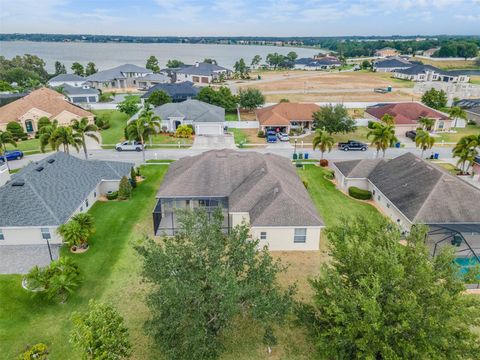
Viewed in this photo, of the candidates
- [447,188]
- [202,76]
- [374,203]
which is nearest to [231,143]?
[374,203]

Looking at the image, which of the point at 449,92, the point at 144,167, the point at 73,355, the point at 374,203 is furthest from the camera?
the point at 449,92

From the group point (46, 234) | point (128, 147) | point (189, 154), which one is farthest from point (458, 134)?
point (46, 234)

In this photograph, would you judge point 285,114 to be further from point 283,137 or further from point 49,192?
point 49,192

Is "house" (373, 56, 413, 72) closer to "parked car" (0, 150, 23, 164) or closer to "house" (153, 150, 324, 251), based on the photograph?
"house" (153, 150, 324, 251)

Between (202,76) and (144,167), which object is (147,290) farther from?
(202,76)

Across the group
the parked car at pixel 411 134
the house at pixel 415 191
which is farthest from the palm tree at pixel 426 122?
the house at pixel 415 191

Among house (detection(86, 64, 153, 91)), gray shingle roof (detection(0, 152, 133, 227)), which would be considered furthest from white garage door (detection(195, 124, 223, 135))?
house (detection(86, 64, 153, 91))
